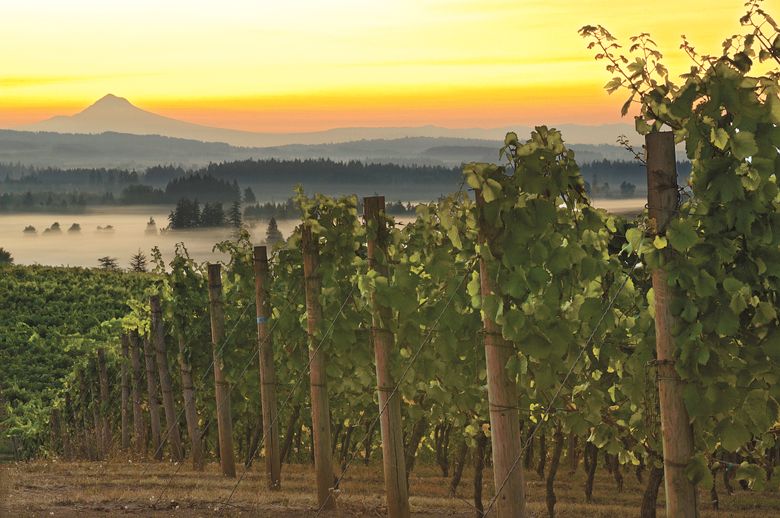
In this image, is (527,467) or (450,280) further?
(527,467)

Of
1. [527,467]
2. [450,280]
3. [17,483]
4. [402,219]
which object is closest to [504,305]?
[450,280]

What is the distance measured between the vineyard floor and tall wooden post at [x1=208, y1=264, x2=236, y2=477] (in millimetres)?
384

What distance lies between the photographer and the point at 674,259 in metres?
7.84

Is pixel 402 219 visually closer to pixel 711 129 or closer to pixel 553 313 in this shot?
pixel 553 313

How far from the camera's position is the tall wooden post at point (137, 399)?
73.3 ft

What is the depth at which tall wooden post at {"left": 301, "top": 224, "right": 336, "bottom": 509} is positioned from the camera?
1376 cm

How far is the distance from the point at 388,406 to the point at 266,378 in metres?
4.17

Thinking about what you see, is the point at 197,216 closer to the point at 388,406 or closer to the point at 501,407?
the point at 388,406

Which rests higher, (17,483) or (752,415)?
(752,415)

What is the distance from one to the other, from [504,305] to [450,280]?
1784 millimetres

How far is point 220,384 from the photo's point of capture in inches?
717

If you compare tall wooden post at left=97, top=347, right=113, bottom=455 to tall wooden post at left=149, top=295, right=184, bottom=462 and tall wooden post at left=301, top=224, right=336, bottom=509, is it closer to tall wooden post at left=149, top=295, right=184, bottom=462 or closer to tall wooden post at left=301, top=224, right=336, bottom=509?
tall wooden post at left=149, top=295, right=184, bottom=462

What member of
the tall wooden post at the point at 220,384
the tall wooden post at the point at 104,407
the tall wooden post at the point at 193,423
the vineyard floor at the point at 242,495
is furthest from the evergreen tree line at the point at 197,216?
the tall wooden post at the point at 220,384

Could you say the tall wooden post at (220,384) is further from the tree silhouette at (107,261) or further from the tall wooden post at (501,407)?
the tree silhouette at (107,261)
